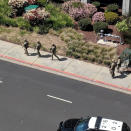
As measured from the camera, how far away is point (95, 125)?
18.8 metres

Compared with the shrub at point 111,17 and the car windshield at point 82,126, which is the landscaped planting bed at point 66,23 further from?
the car windshield at point 82,126

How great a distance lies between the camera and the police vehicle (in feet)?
60.8

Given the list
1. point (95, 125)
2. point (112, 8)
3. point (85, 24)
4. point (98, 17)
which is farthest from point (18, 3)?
point (95, 125)

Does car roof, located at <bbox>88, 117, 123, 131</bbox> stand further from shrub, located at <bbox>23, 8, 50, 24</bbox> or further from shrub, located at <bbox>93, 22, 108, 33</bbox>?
shrub, located at <bbox>23, 8, 50, 24</bbox>

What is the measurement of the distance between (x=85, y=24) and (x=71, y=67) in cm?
546

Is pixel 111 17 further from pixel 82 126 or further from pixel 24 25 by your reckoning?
pixel 82 126

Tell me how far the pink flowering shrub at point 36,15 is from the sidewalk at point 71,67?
3.07 m

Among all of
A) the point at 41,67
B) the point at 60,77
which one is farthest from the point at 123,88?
the point at 41,67

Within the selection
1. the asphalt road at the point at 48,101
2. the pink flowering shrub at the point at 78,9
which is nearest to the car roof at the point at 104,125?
the asphalt road at the point at 48,101

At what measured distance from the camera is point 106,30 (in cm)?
3152

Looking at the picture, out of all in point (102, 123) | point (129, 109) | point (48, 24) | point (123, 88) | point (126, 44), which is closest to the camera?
point (102, 123)

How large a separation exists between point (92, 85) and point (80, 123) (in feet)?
19.9

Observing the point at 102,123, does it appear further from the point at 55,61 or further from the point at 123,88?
the point at 55,61

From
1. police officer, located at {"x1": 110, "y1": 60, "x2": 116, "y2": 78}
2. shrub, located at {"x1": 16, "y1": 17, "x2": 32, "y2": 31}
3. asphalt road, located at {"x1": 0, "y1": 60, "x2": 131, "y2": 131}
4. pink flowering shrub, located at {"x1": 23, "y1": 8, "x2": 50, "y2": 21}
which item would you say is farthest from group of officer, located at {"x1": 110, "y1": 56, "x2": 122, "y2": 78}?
shrub, located at {"x1": 16, "y1": 17, "x2": 32, "y2": 31}
